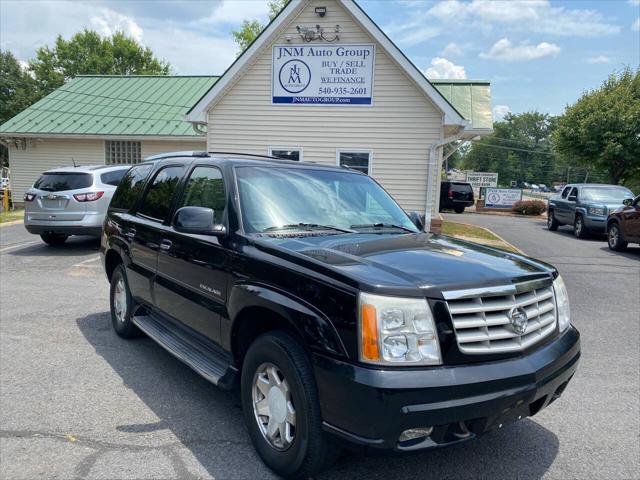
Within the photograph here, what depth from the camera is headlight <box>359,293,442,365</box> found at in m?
2.34

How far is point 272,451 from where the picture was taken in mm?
2857

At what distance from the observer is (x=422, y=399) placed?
7.47 feet

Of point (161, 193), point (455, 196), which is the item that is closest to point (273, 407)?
point (161, 193)

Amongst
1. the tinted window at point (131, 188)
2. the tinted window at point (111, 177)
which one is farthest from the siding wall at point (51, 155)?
the tinted window at point (131, 188)

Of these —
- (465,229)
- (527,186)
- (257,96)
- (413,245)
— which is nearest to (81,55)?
(257,96)

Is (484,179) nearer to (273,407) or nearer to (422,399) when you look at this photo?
(273,407)

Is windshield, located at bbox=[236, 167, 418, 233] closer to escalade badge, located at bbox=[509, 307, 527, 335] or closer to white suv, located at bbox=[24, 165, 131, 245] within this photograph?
escalade badge, located at bbox=[509, 307, 527, 335]

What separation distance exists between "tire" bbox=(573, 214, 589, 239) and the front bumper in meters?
14.9

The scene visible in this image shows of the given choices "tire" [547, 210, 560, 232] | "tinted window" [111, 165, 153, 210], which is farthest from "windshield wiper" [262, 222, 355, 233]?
"tire" [547, 210, 560, 232]

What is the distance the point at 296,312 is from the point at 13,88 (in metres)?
52.3

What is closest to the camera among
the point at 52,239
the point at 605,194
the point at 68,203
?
the point at 68,203

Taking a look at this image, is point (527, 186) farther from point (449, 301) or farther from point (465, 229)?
point (449, 301)

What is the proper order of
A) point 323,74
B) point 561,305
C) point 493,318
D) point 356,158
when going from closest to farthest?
point 493,318 < point 561,305 < point 323,74 < point 356,158

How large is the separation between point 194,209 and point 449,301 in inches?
71.2
